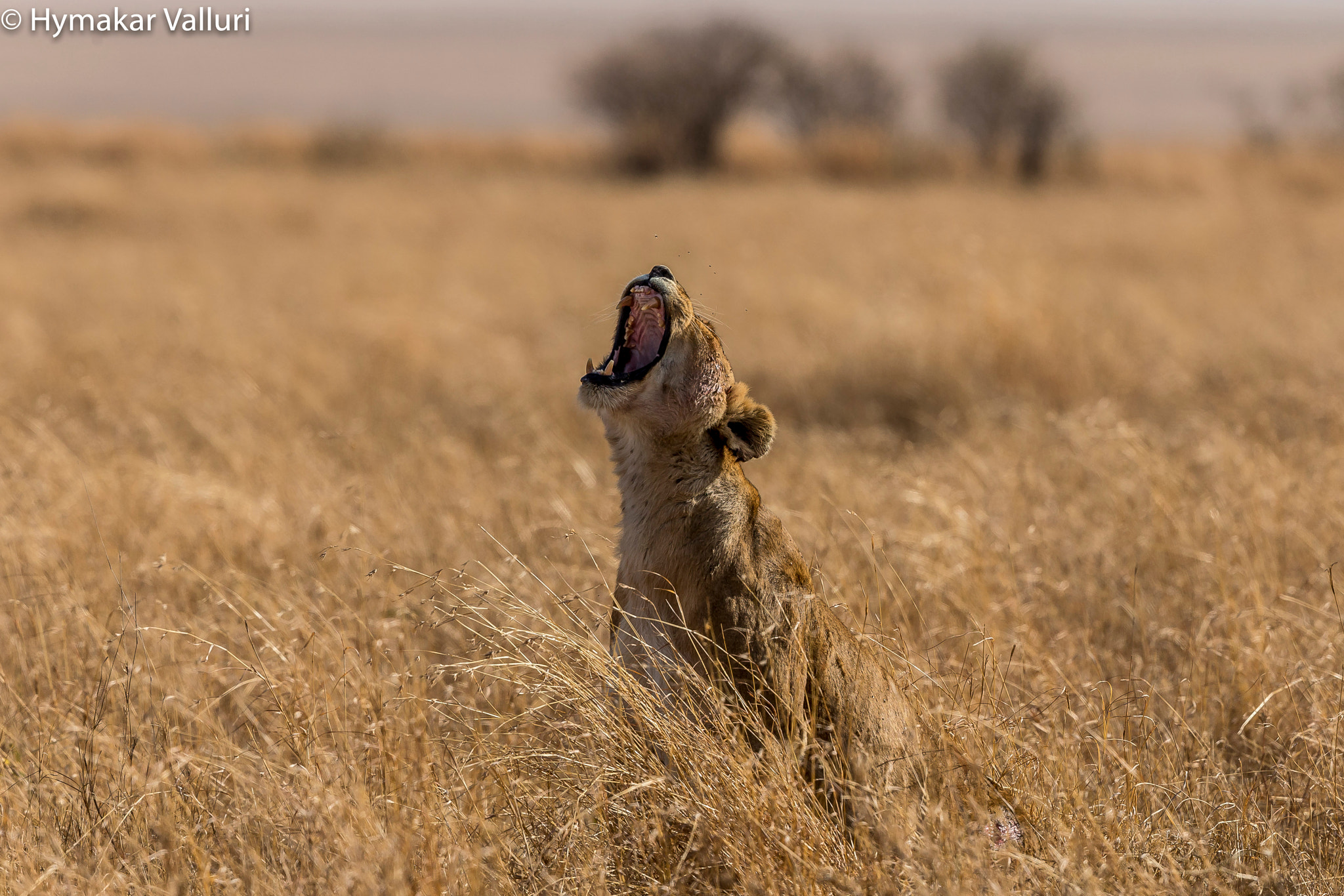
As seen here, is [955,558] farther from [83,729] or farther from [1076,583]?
[83,729]

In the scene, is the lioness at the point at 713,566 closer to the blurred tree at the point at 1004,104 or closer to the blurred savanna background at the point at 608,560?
the blurred savanna background at the point at 608,560

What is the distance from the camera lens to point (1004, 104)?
27.8 meters

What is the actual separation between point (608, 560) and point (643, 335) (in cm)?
161

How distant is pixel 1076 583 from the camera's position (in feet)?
13.6

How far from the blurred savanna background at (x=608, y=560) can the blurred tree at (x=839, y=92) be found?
2001 cm

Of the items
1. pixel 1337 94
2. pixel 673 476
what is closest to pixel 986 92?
pixel 1337 94

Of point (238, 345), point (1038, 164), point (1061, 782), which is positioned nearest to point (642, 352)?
point (1061, 782)

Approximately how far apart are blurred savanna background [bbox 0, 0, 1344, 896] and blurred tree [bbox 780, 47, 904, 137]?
20.0 m

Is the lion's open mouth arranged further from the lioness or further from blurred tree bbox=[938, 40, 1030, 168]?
blurred tree bbox=[938, 40, 1030, 168]

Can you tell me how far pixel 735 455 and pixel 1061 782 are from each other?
3.44 ft

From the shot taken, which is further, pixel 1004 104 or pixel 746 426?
pixel 1004 104

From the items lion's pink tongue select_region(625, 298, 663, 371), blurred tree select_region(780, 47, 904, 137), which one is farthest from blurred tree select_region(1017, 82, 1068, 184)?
lion's pink tongue select_region(625, 298, 663, 371)

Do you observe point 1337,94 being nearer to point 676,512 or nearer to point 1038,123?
point 1038,123

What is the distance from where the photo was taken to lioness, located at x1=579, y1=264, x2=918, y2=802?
2.51m
